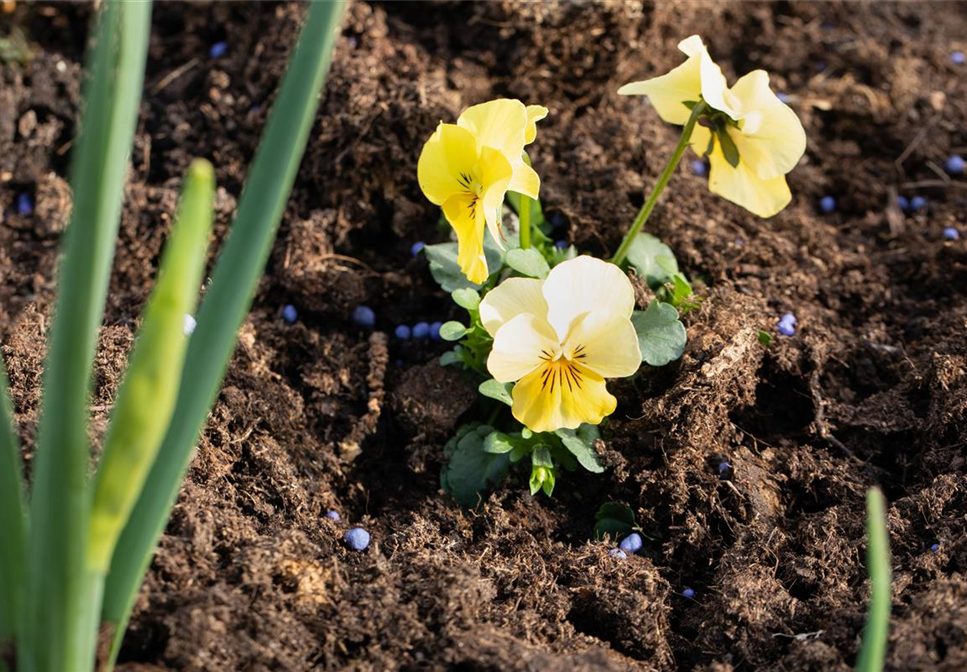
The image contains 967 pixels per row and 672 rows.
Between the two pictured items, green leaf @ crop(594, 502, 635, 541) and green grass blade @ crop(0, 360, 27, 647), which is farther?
green leaf @ crop(594, 502, 635, 541)

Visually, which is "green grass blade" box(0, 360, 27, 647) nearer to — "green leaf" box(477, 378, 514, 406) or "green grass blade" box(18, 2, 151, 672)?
"green grass blade" box(18, 2, 151, 672)

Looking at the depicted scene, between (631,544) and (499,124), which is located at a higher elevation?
(499,124)

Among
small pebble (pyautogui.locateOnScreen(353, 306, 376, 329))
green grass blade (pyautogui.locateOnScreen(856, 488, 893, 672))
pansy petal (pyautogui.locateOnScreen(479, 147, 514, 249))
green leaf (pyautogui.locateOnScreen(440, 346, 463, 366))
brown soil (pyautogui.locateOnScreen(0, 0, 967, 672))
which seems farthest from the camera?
small pebble (pyautogui.locateOnScreen(353, 306, 376, 329))

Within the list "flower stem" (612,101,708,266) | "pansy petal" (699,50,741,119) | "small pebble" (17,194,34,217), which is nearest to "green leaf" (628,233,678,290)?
"flower stem" (612,101,708,266)

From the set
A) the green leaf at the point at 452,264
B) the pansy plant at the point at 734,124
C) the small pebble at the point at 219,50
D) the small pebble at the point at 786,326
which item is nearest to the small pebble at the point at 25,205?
the small pebble at the point at 219,50

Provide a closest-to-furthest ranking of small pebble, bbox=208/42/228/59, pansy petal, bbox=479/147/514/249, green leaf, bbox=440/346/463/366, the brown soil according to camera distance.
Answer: the brown soil, pansy petal, bbox=479/147/514/249, green leaf, bbox=440/346/463/366, small pebble, bbox=208/42/228/59

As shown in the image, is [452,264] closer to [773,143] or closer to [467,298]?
[467,298]

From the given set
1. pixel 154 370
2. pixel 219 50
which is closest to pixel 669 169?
pixel 154 370
